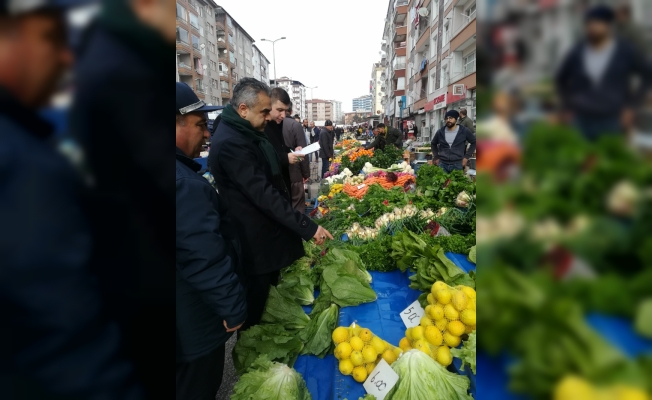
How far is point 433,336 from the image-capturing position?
2.19 m

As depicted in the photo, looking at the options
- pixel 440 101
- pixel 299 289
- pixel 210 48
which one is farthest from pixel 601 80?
pixel 210 48

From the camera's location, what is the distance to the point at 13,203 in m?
0.46

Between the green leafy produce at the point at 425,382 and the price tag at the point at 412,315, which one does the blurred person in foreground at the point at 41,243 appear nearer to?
the green leafy produce at the point at 425,382

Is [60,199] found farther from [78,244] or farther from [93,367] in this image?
[93,367]

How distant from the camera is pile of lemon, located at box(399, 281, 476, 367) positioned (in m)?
2.15

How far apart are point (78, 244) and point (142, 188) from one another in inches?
5.1

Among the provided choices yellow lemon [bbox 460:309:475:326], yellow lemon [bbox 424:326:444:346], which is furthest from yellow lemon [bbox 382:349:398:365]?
yellow lemon [bbox 460:309:475:326]

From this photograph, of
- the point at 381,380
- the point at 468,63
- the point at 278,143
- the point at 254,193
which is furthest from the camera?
the point at 468,63

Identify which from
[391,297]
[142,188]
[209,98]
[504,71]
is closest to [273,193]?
[391,297]

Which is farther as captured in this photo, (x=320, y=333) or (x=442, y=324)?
(x=320, y=333)

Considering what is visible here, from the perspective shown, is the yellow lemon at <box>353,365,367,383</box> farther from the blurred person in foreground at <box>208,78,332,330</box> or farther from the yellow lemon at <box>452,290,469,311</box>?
the blurred person in foreground at <box>208,78,332,330</box>

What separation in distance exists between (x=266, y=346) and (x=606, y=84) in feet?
8.23

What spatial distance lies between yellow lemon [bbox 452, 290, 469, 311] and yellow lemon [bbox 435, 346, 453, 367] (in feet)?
0.81

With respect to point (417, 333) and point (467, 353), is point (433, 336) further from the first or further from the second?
point (467, 353)
